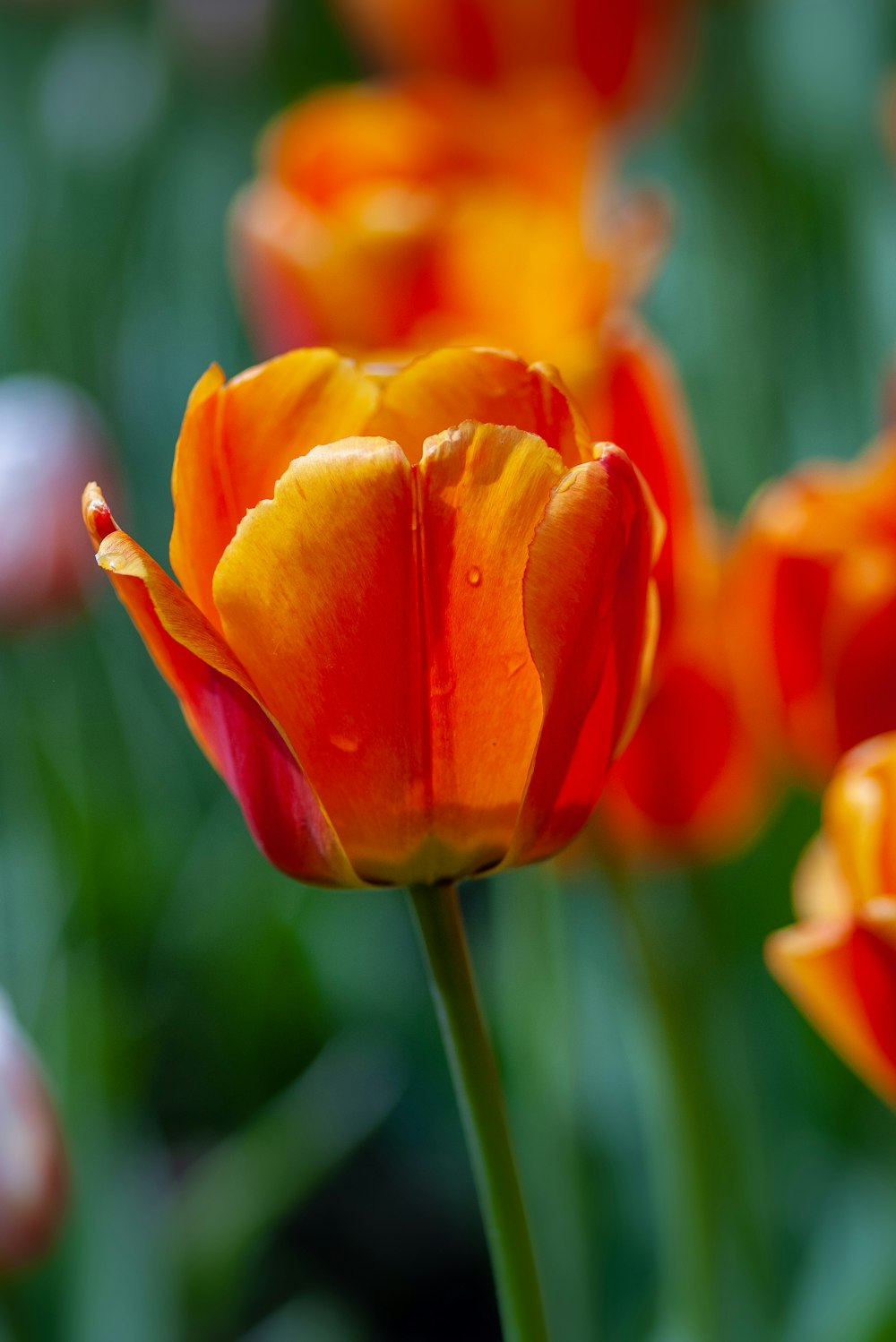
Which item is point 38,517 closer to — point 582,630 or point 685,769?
point 685,769

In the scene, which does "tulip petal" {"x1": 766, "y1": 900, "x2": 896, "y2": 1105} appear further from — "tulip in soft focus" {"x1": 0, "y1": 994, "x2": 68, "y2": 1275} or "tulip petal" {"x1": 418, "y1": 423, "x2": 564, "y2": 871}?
"tulip in soft focus" {"x1": 0, "y1": 994, "x2": 68, "y2": 1275}

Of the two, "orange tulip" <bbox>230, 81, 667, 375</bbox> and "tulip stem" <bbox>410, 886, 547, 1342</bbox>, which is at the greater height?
"orange tulip" <bbox>230, 81, 667, 375</bbox>

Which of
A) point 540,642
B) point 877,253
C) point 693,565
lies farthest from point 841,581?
point 877,253

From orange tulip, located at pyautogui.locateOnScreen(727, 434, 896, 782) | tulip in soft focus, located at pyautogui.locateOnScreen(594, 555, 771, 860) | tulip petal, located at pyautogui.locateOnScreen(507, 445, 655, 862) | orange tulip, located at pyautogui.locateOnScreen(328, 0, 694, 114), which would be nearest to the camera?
tulip petal, located at pyautogui.locateOnScreen(507, 445, 655, 862)

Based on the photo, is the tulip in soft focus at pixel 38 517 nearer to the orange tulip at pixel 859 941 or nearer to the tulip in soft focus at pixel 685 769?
the tulip in soft focus at pixel 685 769

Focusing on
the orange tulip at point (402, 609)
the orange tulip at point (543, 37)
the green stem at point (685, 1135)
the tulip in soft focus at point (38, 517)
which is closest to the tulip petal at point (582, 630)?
the orange tulip at point (402, 609)

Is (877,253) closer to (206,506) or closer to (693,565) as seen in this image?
(693,565)

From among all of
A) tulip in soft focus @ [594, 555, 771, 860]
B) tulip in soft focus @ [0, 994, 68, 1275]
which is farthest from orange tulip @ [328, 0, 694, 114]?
tulip in soft focus @ [0, 994, 68, 1275]
